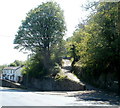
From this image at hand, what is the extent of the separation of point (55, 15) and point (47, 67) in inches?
388

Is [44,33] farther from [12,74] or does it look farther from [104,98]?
[12,74]

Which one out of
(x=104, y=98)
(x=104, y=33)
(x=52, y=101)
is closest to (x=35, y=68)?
(x=104, y=33)

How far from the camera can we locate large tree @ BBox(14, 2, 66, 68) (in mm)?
33031

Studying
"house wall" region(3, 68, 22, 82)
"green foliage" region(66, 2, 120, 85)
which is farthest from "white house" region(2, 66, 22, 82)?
"green foliage" region(66, 2, 120, 85)

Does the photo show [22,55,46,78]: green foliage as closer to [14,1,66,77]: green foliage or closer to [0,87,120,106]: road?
[14,1,66,77]: green foliage

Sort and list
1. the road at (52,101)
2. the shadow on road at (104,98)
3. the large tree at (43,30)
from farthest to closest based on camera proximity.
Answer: the large tree at (43,30)
the shadow on road at (104,98)
the road at (52,101)

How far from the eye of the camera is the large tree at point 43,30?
3303 centimetres

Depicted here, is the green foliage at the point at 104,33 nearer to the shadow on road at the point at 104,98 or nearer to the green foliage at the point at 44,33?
the shadow on road at the point at 104,98

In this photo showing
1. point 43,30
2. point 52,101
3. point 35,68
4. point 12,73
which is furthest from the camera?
point 12,73

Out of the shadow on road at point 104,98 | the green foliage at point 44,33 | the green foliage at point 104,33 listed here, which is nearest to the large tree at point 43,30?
the green foliage at point 44,33

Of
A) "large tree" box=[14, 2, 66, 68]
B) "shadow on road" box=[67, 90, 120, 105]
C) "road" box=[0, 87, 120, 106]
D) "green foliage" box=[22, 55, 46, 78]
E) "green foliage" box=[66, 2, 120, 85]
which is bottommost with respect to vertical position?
"shadow on road" box=[67, 90, 120, 105]

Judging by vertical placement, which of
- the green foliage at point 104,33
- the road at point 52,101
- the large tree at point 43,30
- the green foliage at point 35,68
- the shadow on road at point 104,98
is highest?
the large tree at point 43,30

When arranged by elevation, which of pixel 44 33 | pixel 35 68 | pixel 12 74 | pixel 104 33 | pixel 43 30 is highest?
pixel 43 30

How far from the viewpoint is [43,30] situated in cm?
3291
